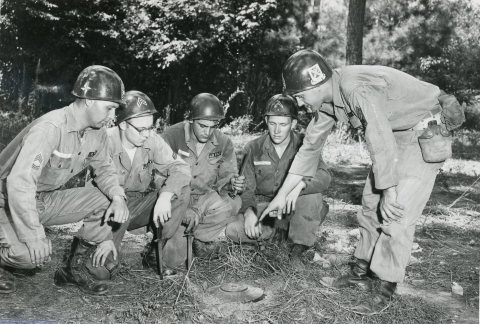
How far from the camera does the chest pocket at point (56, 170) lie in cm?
334

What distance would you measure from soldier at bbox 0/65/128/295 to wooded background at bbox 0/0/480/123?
7565 millimetres

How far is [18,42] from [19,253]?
939cm

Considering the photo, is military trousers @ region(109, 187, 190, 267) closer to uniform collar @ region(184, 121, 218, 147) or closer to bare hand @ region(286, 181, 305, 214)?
uniform collar @ region(184, 121, 218, 147)

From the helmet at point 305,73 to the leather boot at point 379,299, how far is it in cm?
150

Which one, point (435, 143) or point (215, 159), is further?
point (215, 159)

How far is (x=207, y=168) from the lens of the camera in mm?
4457

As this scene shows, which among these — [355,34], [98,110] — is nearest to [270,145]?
[98,110]

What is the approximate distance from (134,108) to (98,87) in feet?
1.85

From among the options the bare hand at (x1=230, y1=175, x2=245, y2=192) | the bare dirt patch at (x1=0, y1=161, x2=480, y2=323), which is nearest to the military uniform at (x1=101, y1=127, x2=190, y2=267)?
the bare dirt patch at (x1=0, y1=161, x2=480, y2=323)

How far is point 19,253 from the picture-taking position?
3.19 meters

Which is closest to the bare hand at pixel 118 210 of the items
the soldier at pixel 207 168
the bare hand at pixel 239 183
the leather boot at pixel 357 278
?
the soldier at pixel 207 168

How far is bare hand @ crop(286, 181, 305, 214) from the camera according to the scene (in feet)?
12.6

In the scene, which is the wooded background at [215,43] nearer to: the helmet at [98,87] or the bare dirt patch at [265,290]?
the bare dirt patch at [265,290]

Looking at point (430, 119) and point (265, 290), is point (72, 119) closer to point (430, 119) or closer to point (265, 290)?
point (265, 290)
